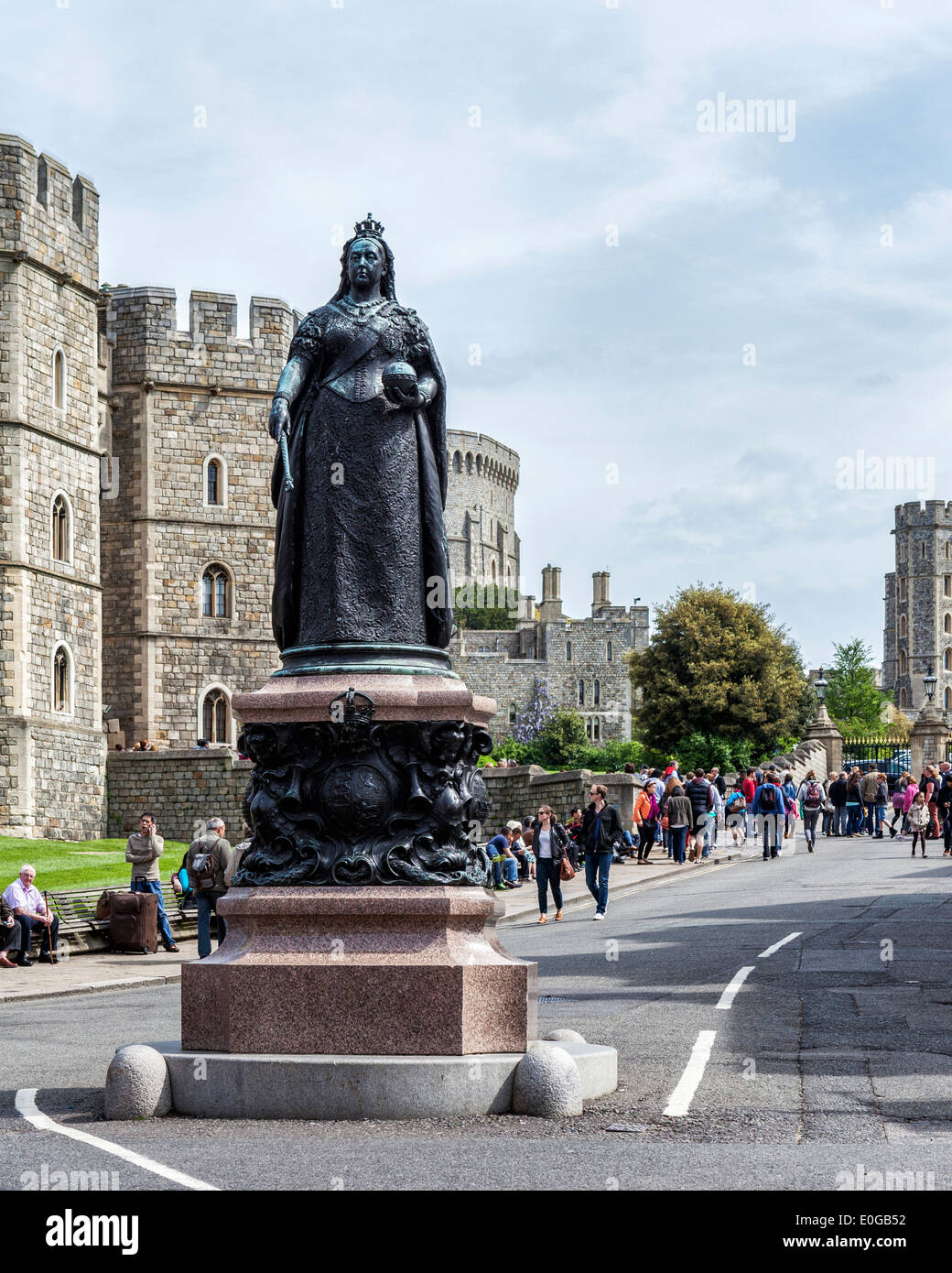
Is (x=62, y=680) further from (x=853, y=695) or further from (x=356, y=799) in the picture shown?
(x=853, y=695)

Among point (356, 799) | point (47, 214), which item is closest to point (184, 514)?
point (47, 214)

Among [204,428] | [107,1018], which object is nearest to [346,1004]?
[107,1018]

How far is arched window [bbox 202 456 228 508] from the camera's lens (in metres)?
47.8

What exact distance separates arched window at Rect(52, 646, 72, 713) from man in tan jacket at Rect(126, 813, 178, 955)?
21047 millimetres

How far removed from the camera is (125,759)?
145ft

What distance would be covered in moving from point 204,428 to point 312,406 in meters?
39.1

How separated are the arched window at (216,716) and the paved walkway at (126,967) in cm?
2153

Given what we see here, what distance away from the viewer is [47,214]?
40531mm

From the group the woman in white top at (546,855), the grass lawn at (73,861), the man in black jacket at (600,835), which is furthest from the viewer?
the grass lawn at (73,861)

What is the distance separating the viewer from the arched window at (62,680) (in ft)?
135

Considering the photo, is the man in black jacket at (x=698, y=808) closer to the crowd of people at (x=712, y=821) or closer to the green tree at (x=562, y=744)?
the crowd of people at (x=712, y=821)

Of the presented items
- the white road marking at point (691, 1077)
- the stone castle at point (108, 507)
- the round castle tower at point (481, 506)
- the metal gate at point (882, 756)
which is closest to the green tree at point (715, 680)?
the metal gate at point (882, 756)

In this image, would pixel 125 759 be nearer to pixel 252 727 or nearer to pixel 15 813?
pixel 15 813

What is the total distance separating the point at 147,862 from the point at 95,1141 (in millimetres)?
13269
